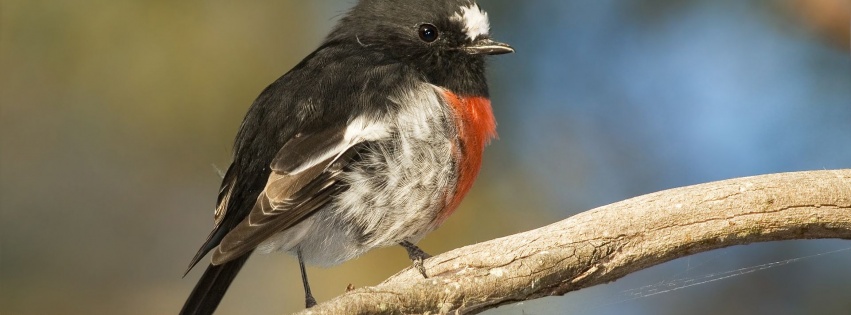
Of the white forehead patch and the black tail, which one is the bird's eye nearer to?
the white forehead patch

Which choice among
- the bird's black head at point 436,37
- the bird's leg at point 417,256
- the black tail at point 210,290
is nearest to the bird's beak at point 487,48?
the bird's black head at point 436,37

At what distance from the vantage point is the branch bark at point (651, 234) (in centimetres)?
173

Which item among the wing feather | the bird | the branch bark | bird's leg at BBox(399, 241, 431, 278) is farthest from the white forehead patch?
the branch bark

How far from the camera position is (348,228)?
6.63ft

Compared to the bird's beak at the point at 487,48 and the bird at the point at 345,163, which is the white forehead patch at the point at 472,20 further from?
the bird at the point at 345,163

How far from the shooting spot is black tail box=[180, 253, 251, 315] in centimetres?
194

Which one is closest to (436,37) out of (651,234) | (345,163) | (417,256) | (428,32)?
(428,32)

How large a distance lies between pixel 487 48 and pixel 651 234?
2.23 ft

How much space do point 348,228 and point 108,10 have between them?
3.78 feet

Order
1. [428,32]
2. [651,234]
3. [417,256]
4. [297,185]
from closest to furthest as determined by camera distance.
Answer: [651,234] → [297,185] → [417,256] → [428,32]

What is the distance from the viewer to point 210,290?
197 centimetres

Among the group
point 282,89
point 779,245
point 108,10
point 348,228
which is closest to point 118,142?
point 108,10

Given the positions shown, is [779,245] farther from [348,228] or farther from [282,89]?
[282,89]

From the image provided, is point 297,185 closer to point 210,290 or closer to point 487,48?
point 210,290
